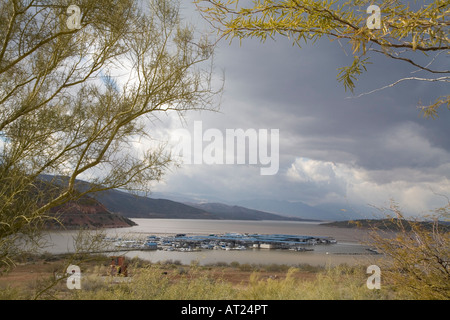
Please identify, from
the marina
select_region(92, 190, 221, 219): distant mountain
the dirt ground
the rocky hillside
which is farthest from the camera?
select_region(92, 190, 221, 219): distant mountain

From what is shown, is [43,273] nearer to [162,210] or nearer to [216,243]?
[216,243]

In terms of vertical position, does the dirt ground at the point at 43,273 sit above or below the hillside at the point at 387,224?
below

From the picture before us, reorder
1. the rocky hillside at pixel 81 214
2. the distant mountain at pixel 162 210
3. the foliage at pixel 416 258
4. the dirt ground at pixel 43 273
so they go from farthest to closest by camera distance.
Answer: the distant mountain at pixel 162 210 → the dirt ground at pixel 43 273 → the rocky hillside at pixel 81 214 → the foliage at pixel 416 258

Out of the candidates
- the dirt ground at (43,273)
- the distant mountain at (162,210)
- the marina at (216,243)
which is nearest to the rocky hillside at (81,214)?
the dirt ground at (43,273)

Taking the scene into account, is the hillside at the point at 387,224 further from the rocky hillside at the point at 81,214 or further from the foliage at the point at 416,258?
the rocky hillside at the point at 81,214

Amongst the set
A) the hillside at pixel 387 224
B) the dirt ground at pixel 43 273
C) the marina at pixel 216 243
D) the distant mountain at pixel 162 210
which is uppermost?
the hillside at pixel 387 224

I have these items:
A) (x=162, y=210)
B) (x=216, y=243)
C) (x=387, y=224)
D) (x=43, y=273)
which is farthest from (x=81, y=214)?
(x=162, y=210)

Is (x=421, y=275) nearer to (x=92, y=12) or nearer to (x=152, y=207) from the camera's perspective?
(x=92, y=12)

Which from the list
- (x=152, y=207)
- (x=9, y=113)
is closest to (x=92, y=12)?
(x=9, y=113)

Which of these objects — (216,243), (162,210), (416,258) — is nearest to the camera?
(416,258)

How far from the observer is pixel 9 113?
4387mm

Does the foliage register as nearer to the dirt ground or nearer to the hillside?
the hillside

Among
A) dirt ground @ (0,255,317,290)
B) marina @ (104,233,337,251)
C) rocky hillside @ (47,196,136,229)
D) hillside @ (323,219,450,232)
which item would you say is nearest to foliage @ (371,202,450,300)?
hillside @ (323,219,450,232)
